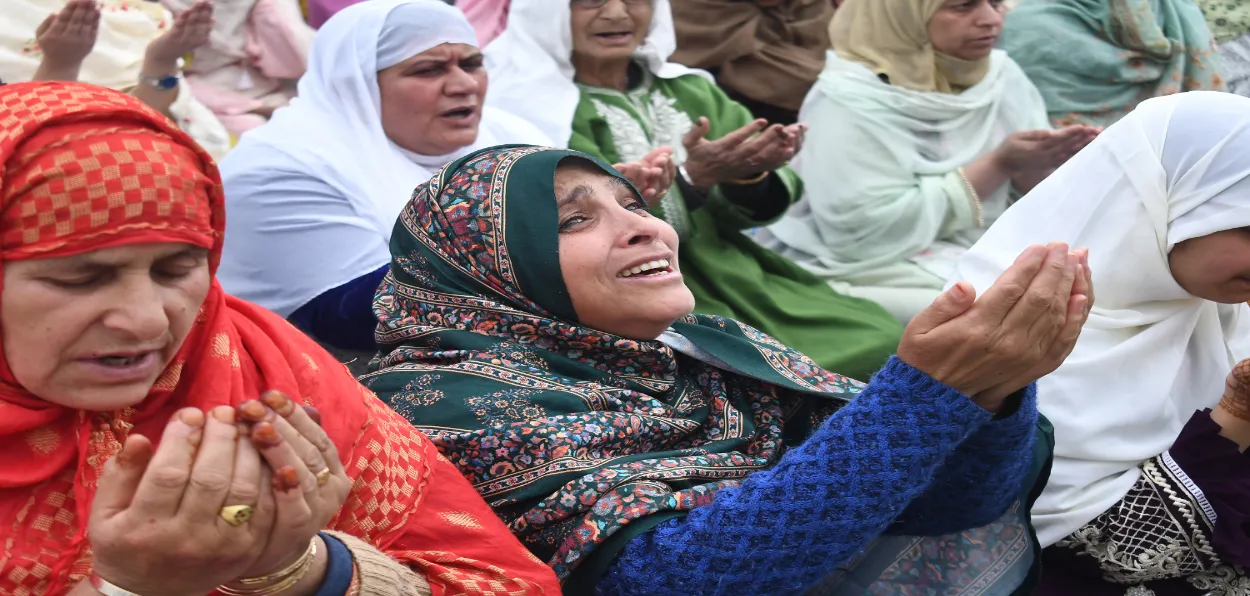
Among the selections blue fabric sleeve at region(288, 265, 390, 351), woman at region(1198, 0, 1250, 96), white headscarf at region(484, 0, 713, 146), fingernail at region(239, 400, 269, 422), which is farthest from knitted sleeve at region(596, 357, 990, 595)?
woman at region(1198, 0, 1250, 96)

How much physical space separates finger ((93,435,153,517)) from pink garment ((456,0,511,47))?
3.61 meters

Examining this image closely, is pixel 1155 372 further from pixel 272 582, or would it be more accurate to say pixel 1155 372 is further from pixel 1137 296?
pixel 272 582

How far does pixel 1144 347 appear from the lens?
2.19 metres

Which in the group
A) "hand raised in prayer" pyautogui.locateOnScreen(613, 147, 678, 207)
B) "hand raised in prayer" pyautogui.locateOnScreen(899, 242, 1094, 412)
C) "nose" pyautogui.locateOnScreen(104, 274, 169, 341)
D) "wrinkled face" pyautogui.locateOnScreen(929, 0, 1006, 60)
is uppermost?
"nose" pyautogui.locateOnScreen(104, 274, 169, 341)

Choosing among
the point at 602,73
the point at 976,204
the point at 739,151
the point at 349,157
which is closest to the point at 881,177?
the point at 976,204

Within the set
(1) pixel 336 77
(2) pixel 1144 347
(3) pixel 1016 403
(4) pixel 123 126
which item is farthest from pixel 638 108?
(4) pixel 123 126

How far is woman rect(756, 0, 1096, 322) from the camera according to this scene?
3.79m

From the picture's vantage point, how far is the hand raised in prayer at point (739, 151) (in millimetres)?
3292

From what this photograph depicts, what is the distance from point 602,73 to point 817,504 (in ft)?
8.34

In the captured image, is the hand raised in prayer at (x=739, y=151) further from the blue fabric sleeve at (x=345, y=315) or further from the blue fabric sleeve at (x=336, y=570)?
the blue fabric sleeve at (x=336, y=570)

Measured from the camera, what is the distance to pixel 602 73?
3904 millimetres

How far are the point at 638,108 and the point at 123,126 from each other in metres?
2.55

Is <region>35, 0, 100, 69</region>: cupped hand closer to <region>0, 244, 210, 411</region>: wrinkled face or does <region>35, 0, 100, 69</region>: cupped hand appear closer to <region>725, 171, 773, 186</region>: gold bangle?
<region>725, 171, 773, 186</region>: gold bangle

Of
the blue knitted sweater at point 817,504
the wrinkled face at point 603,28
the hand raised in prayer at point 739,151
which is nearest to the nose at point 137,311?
the blue knitted sweater at point 817,504
